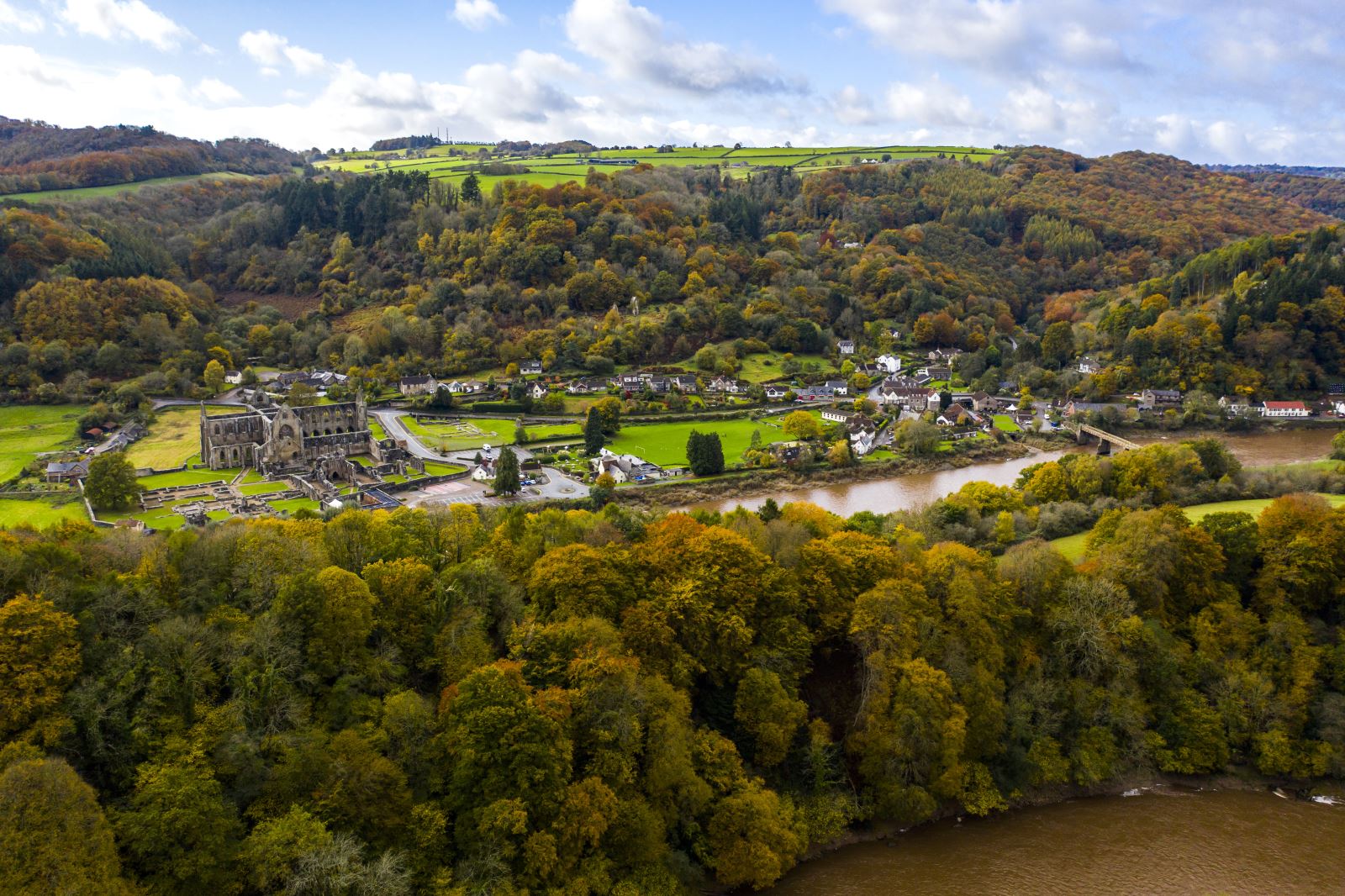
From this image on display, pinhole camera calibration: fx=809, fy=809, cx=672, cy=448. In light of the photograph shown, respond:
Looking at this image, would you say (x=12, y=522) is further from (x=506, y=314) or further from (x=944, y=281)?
(x=944, y=281)


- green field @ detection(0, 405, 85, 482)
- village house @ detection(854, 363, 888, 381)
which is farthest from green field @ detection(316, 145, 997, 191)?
green field @ detection(0, 405, 85, 482)

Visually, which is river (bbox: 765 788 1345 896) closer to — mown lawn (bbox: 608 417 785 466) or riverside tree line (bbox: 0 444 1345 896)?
riverside tree line (bbox: 0 444 1345 896)

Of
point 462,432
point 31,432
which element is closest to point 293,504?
point 462,432

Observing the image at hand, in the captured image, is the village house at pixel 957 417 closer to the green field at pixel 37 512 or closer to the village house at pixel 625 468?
the village house at pixel 625 468

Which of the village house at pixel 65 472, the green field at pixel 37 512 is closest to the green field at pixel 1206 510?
the green field at pixel 37 512

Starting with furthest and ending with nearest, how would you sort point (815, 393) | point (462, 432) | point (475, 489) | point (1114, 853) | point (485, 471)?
point (815, 393), point (462, 432), point (485, 471), point (475, 489), point (1114, 853)

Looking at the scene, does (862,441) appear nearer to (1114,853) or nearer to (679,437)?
(679,437)
